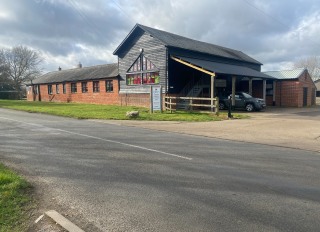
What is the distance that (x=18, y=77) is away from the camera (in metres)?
63.7

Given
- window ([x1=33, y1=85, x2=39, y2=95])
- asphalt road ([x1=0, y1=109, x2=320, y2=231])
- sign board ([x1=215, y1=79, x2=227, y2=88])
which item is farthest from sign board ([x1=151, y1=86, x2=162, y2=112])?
window ([x1=33, y1=85, x2=39, y2=95])

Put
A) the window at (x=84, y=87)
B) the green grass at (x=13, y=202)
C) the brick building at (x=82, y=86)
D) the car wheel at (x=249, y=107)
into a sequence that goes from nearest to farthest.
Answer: the green grass at (x=13, y=202) → the car wheel at (x=249, y=107) → the brick building at (x=82, y=86) → the window at (x=84, y=87)


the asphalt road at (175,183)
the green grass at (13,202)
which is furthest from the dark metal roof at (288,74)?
the green grass at (13,202)

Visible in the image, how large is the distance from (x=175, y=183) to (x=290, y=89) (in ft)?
101

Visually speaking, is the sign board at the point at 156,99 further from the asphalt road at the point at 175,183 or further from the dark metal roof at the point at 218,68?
the asphalt road at the point at 175,183

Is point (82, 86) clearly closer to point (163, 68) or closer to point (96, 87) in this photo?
point (96, 87)

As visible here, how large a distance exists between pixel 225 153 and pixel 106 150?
134 inches

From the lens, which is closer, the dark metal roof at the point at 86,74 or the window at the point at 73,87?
the dark metal roof at the point at 86,74

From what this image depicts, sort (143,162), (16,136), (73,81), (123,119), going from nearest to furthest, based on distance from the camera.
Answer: (143,162) < (16,136) < (123,119) < (73,81)

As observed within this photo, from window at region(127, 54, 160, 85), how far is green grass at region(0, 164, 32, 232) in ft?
73.3

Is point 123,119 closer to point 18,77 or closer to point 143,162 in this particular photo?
point 143,162

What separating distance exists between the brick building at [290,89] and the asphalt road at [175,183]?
25.3 meters

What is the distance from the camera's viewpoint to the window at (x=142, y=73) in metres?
27.6

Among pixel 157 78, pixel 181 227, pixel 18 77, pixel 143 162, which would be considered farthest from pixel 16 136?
pixel 18 77
